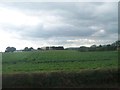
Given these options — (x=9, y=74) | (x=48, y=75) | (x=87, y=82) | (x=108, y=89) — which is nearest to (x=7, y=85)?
(x=9, y=74)

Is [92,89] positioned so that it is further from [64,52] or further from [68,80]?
[64,52]

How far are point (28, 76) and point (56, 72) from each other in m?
1.61

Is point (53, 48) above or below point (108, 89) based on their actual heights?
above

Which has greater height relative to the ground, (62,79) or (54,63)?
(54,63)

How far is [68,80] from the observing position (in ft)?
54.5

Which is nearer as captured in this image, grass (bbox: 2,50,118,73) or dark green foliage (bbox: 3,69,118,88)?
dark green foliage (bbox: 3,69,118,88)

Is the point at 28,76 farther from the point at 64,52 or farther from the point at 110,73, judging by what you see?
the point at 64,52

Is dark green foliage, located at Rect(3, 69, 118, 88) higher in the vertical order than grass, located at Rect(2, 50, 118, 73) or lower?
lower

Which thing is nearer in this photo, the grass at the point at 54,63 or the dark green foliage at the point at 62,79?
the dark green foliage at the point at 62,79

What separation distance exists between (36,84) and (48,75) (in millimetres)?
864

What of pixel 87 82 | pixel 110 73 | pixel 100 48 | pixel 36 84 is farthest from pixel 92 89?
pixel 100 48

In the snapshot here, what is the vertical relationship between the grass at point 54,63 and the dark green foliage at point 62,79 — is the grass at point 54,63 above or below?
above

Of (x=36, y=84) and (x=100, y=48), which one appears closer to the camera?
(x=36, y=84)

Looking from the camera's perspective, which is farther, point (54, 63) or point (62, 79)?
point (54, 63)
